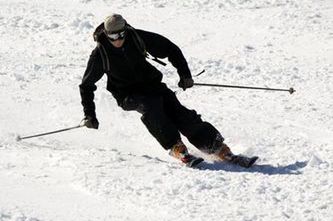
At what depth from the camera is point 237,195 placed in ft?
18.2

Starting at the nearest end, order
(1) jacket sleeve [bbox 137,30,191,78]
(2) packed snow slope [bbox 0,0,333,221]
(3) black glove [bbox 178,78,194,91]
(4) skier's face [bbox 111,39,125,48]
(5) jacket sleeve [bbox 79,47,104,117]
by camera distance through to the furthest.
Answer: (2) packed snow slope [bbox 0,0,333,221]
(4) skier's face [bbox 111,39,125,48]
(5) jacket sleeve [bbox 79,47,104,117]
(1) jacket sleeve [bbox 137,30,191,78]
(3) black glove [bbox 178,78,194,91]

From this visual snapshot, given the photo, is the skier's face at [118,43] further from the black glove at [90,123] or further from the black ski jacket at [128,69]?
the black glove at [90,123]

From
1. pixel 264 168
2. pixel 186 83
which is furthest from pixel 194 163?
pixel 186 83

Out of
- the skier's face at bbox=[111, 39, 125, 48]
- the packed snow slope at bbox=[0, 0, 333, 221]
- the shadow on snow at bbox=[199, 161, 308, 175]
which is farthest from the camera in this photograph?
the skier's face at bbox=[111, 39, 125, 48]

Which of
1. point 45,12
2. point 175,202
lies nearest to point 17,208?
point 175,202

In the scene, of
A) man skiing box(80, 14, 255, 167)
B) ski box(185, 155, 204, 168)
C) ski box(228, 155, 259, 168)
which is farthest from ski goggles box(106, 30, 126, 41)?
ski box(228, 155, 259, 168)

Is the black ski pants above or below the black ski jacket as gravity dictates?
below

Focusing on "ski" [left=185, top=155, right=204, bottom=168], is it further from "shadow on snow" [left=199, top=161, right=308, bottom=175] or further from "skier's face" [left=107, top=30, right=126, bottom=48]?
"skier's face" [left=107, top=30, right=126, bottom=48]

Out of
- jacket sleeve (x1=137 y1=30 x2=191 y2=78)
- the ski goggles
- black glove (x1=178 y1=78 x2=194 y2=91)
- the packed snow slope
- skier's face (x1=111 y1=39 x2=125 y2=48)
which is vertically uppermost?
the ski goggles

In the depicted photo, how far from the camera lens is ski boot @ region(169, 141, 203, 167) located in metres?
6.36

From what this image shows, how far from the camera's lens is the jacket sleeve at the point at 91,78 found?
21.5ft

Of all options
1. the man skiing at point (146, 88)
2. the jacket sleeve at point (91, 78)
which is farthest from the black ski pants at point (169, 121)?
the jacket sleeve at point (91, 78)

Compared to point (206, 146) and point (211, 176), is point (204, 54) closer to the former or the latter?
point (206, 146)

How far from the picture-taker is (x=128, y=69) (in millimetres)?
6676
